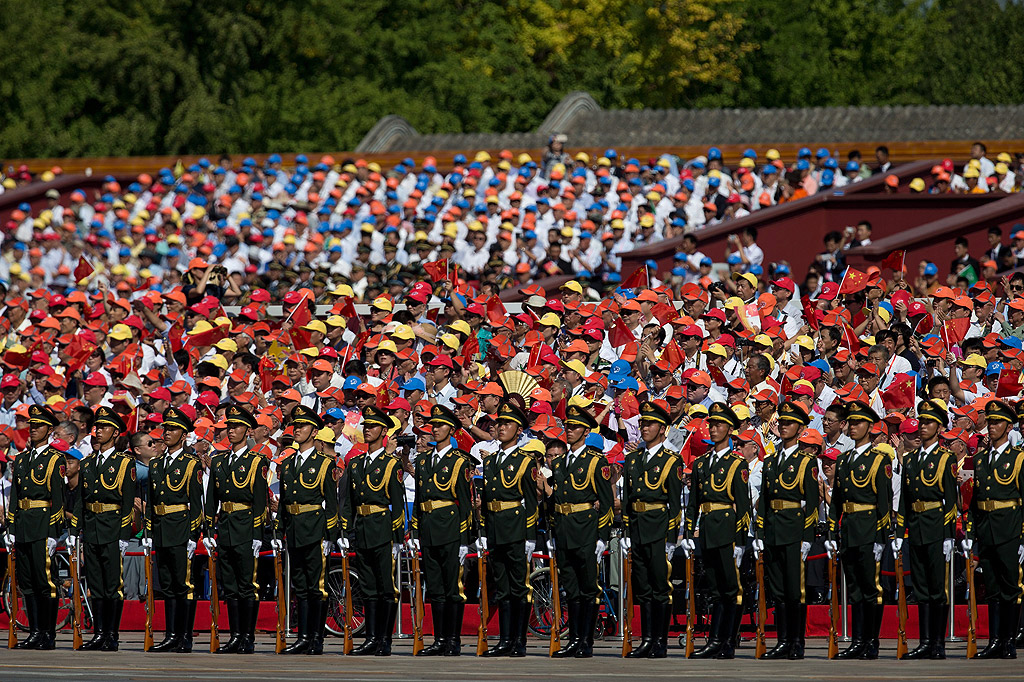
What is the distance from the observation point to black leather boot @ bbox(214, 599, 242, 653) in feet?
49.4

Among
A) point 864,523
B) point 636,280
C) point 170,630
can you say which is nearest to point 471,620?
point 170,630

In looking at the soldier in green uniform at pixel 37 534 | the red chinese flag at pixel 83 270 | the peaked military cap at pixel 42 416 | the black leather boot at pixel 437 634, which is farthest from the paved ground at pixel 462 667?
the red chinese flag at pixel 83 270

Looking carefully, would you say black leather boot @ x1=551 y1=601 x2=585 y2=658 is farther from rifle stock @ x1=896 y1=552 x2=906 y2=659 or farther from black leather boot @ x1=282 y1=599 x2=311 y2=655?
rifle stock @ x1=896 y1=552 x2=906 y2=659

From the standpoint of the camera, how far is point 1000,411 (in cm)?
1398

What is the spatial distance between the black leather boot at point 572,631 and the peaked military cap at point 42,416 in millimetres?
4742

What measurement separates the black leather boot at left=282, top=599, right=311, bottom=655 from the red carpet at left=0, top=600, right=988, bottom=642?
1.10 metres

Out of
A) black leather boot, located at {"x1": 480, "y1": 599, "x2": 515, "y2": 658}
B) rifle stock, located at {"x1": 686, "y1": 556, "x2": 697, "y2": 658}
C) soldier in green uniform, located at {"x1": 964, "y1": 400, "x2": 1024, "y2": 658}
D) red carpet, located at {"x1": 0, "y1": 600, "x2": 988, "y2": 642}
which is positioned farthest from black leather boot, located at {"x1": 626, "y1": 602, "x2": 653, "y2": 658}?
soldier in green uniform, located at {"x1": 964, "y1": 400, "x2": 1024, "y2": 658}

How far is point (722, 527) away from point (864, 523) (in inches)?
43.0

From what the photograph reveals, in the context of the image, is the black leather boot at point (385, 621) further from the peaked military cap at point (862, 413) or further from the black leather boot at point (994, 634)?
the black leather boot at point (994, 634)

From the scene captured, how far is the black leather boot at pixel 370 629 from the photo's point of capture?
1480 centimetres

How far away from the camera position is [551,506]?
14922mm

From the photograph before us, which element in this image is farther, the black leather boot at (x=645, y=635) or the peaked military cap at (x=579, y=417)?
the peaked military cap at (x=579, y=417)

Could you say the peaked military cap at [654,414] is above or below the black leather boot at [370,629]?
above

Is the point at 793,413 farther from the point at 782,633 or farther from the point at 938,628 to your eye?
the point at 938,628
